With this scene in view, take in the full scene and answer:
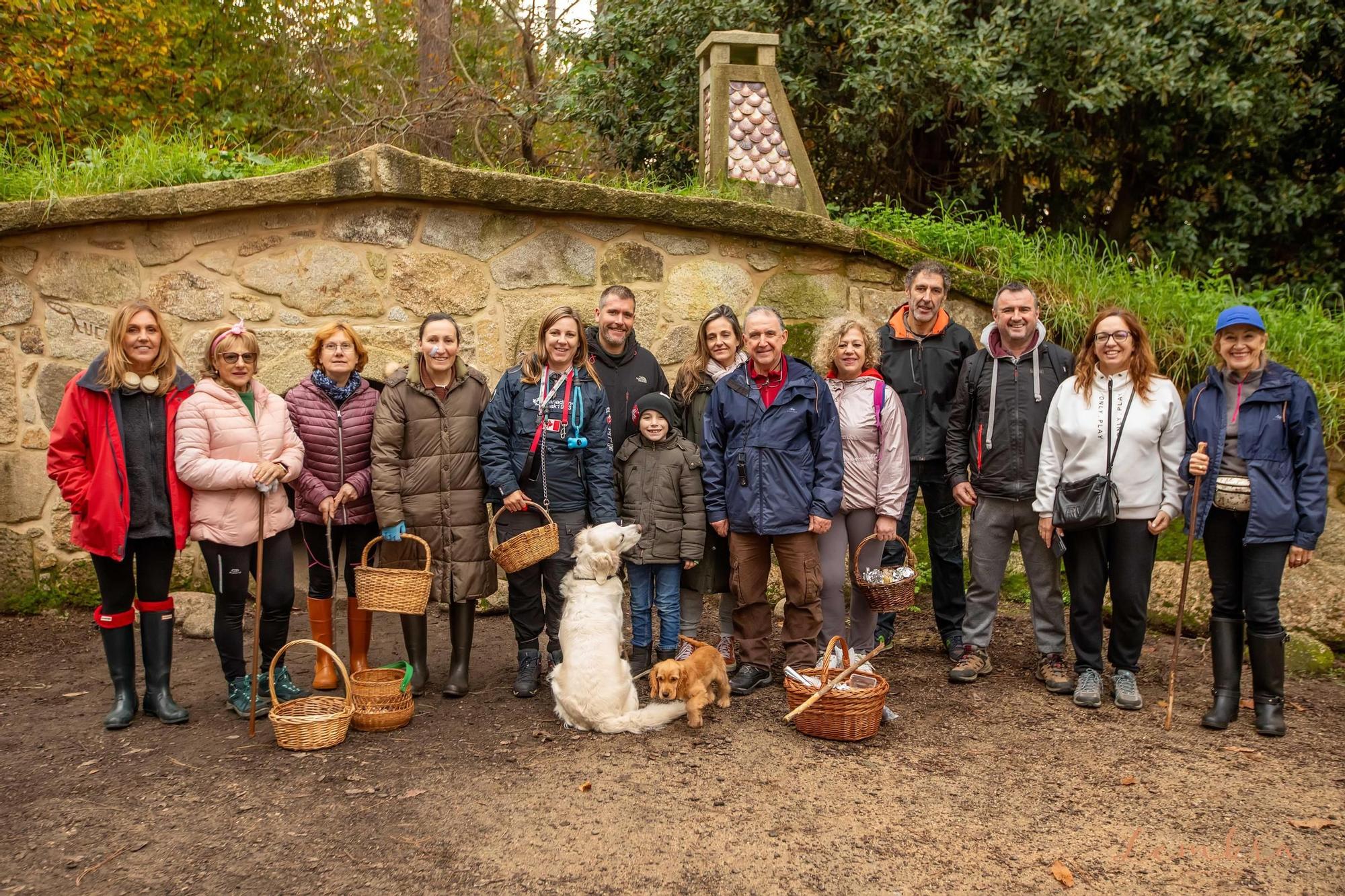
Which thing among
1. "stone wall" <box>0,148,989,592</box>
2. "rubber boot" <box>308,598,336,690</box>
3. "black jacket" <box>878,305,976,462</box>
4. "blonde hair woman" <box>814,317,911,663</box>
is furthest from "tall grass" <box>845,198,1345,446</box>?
"rubber boot" <box>308,598,336,690</box>

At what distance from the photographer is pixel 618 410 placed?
4984mm

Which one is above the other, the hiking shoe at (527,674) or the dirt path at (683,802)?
the hiking shoe at (527,674)

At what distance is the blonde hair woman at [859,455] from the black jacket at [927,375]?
11.4 inches

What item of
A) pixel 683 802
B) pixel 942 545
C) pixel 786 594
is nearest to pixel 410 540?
pixel 786 594

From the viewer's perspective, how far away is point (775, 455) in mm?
4590

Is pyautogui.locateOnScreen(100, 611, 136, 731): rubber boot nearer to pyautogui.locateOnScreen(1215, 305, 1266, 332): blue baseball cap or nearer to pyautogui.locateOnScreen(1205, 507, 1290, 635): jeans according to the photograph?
pyautogui.locateOnScreen(1205, 507, 1290, 635): jeans

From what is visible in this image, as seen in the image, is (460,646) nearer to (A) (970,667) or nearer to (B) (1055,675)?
(A) (970,667)

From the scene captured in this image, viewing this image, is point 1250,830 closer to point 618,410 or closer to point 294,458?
point 618,410

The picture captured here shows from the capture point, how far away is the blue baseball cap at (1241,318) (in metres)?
4.30

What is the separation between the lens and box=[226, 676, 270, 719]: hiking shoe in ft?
14.5

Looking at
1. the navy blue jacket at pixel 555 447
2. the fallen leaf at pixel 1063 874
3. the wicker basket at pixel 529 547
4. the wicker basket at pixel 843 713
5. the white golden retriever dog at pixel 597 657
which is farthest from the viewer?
the navy blue jacket at pixel 555 447

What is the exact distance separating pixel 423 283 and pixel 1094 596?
4029 millimetres

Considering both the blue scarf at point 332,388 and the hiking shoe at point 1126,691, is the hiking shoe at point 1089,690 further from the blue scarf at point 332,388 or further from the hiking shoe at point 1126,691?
the blue scarf at point 332,388

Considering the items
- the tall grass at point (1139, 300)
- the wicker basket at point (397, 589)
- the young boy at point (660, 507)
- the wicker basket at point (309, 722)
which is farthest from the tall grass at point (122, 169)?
the tall grass at point (1139, 300)
